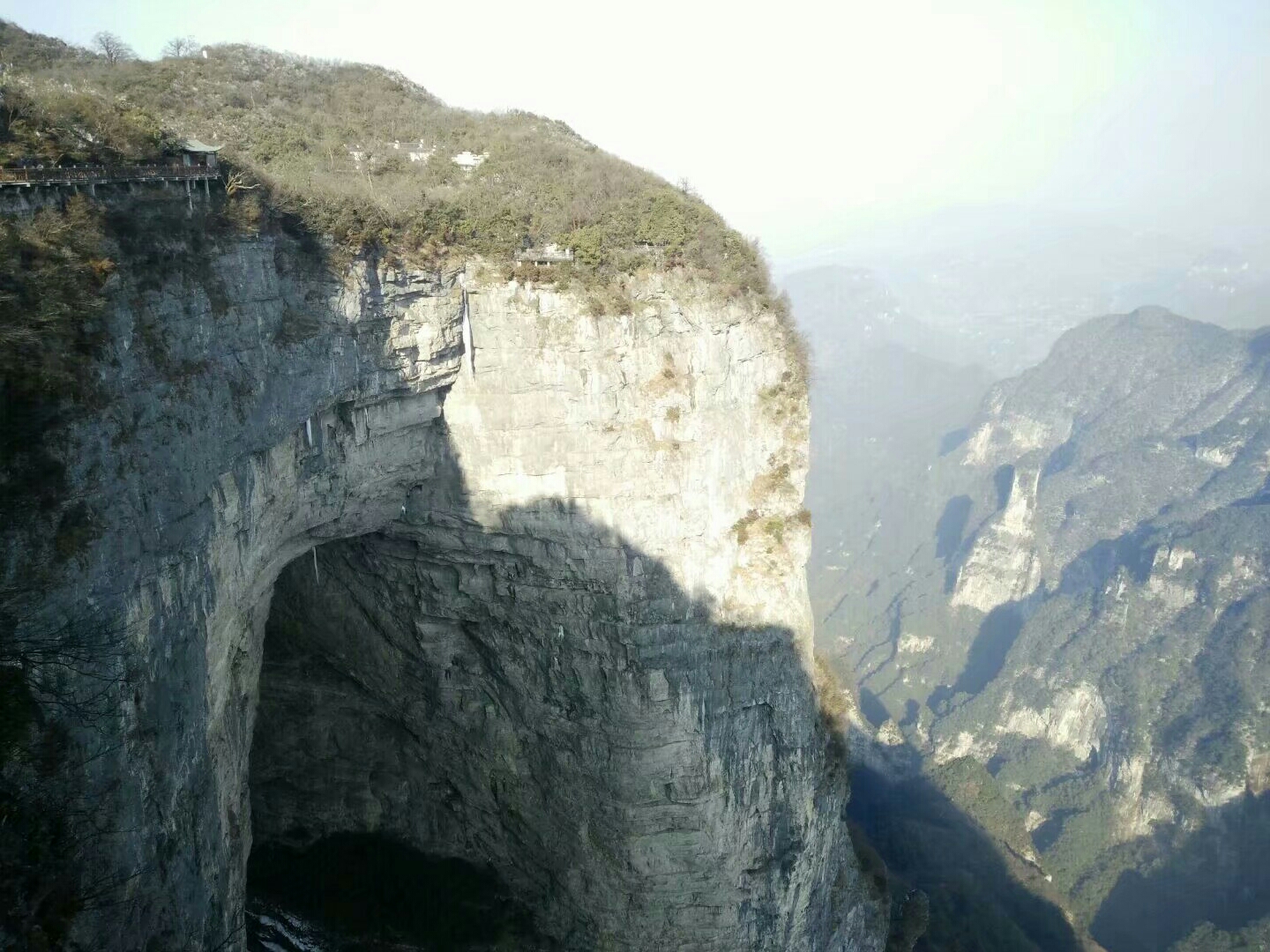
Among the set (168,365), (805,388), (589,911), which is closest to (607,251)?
(805,388)

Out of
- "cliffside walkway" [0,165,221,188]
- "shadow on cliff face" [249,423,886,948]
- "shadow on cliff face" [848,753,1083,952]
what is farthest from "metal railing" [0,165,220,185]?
"shadow on cliff face" [848,753,1083,952]

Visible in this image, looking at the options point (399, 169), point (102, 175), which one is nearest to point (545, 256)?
point (399, 169)

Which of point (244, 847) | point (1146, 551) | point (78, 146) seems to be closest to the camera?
point (78, 146)

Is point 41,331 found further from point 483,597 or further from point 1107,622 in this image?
point 1107,622

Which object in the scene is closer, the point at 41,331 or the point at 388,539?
the point at 41,331

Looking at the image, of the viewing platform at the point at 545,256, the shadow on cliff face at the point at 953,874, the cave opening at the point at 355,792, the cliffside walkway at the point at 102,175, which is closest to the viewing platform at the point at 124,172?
the cliffside walkway at the point at 102,175

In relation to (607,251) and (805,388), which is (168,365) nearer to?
(607,251)

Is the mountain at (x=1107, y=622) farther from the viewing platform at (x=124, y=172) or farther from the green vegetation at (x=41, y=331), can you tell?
the green vegetation at (x=41, y=331)
